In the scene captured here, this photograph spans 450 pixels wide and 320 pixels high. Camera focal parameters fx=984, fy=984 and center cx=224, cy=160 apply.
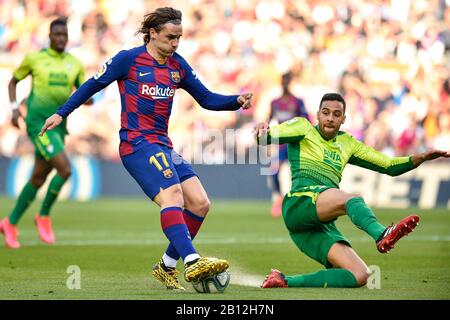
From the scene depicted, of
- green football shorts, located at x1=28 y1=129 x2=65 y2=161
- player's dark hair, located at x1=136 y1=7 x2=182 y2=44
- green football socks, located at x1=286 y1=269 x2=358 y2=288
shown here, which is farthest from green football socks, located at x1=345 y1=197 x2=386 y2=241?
green football shorts, located at x1=28 y1=129 x2=65 y2=161

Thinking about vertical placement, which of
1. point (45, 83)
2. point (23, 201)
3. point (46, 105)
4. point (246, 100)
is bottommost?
point (23, 201)

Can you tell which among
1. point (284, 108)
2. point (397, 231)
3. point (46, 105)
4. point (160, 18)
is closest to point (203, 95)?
point (160, 18)

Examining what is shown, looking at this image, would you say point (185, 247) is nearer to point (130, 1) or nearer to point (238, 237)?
point (238, 237)

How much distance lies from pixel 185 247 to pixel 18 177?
15.5 meters

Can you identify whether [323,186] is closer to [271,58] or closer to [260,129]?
[260,129]

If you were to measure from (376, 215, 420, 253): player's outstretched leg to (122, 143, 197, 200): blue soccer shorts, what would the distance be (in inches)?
66.6

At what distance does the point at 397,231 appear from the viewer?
6.82 meters

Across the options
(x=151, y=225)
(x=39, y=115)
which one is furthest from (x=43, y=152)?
(x=151, y=225)

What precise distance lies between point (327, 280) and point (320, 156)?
103 cm

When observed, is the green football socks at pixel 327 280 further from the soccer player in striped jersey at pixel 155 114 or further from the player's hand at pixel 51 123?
the player's hand at pixel 51 123

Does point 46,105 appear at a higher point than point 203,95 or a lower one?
higher

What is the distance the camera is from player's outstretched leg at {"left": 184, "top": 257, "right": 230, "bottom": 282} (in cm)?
697

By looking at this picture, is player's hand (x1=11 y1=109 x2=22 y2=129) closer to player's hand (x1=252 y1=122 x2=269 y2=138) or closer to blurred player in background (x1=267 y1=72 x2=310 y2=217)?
player's hand (x1=252 y1=122 x2=269 y2=138)

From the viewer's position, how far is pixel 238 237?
13305mm
